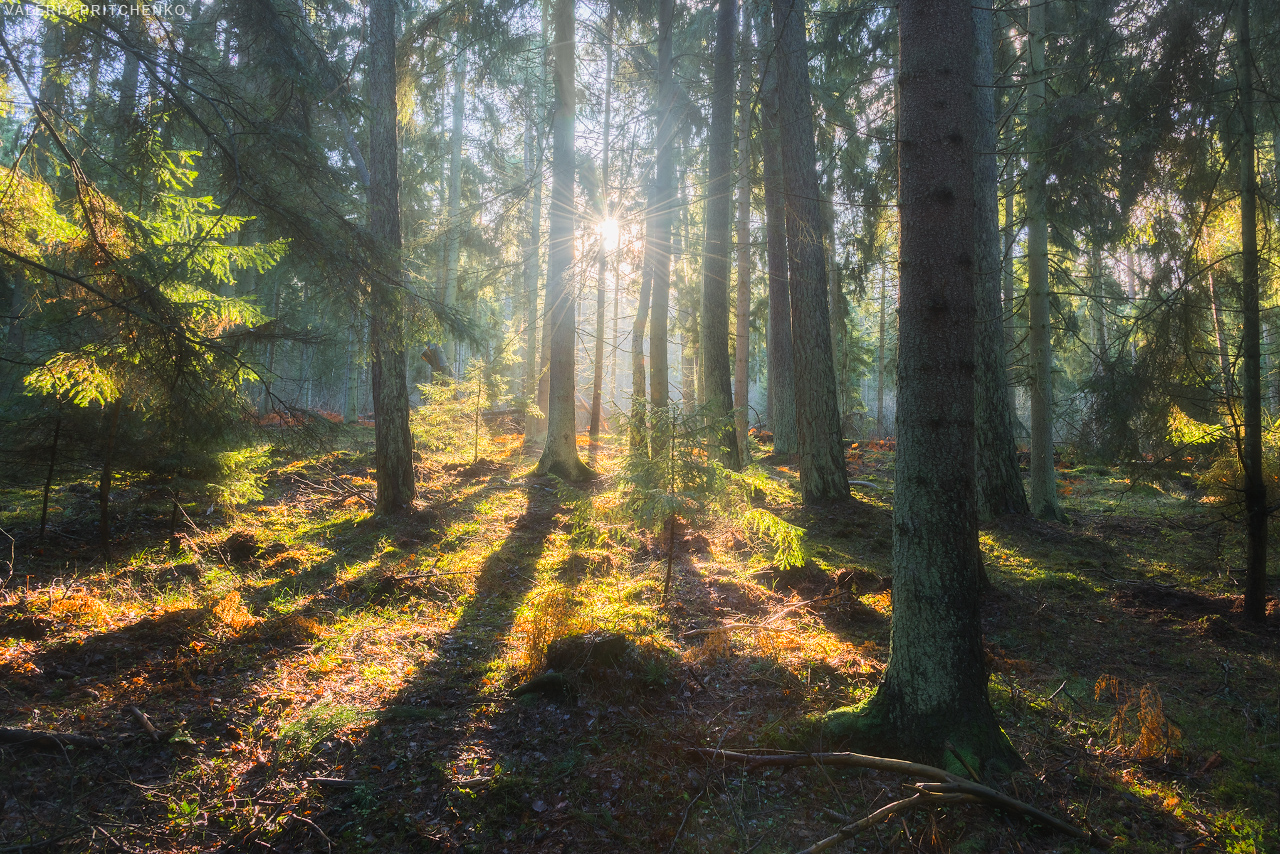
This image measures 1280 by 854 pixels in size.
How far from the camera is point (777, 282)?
512 inches

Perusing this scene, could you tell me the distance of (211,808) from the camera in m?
2.85

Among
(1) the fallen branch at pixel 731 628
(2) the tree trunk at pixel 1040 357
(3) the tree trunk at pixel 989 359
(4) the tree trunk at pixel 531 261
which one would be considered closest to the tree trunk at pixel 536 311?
(4) the tree trunk at pixel 531 261

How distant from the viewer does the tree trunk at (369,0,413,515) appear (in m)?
8.09

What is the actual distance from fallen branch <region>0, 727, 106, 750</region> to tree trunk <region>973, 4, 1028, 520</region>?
922cm

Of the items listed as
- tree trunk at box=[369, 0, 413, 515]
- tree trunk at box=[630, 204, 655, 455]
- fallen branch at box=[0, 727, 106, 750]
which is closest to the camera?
fallen branch at box=[0, 727, 106, 750]

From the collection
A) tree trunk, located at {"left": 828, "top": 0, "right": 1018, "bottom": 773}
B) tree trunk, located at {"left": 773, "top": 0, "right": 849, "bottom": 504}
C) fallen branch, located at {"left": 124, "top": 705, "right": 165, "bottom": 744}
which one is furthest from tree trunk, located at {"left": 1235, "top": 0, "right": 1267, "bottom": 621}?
fallen branch, located at {"left": 124, "top": 705, "right": 165, "bottom": 744}

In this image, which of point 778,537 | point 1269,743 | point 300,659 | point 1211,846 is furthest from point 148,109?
point 1269,743

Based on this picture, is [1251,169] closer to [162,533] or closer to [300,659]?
[300,659]

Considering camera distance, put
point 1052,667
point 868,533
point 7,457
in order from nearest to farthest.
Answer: point 1052,667 → point 7,457 → point 868,533

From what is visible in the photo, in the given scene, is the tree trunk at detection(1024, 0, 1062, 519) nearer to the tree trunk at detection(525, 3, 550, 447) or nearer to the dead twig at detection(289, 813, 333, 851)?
the tree trunk at detection(525, 3, 550, 447)

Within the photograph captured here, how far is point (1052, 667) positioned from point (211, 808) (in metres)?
5.44

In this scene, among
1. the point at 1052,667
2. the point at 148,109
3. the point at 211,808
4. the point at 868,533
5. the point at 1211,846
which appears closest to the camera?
the point at 1211,846

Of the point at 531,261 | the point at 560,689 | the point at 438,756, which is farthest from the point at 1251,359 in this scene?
the point at 531,261

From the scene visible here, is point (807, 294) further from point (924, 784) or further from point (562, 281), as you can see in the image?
point (924, 784)
